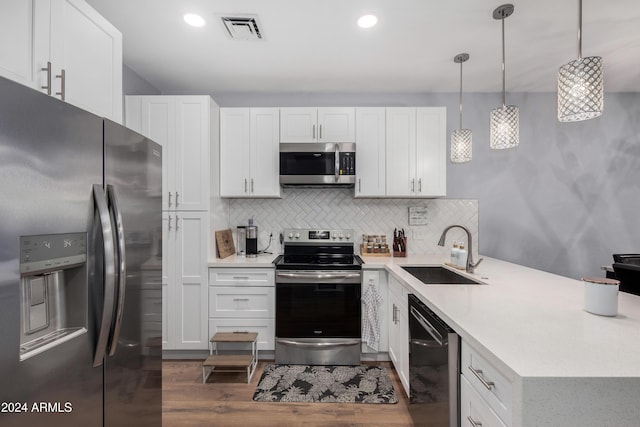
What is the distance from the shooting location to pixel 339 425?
2.00m

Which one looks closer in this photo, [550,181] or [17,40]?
[17,40]

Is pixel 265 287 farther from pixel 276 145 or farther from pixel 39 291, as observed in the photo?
pixel 39 291

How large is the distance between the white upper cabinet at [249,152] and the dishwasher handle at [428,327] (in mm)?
1781

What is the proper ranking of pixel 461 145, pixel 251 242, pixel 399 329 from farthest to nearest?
pixel 251 242 < pixel 461 145 < pixel 399 329

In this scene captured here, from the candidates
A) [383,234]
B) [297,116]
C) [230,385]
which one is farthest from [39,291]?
[383,234]

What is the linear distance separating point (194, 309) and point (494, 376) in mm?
2490

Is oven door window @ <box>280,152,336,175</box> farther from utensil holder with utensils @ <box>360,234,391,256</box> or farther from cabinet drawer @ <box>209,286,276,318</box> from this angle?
cabinet drawer @ <box>209,286,276,318</box>

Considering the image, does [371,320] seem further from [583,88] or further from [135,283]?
[583,88]

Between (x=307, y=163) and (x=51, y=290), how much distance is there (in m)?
2.26

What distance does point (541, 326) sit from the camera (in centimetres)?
119

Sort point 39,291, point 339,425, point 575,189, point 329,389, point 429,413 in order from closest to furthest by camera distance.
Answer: point 39,291, point 429,413, point 339,425, point 329,389, point 575,189

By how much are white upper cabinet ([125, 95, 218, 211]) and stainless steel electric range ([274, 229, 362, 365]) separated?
1090mm

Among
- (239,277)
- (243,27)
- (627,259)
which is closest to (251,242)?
(239,277)

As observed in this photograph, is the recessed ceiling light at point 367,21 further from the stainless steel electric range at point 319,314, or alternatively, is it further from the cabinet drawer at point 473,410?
the cabinet drawer at point 473,410
